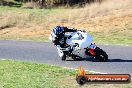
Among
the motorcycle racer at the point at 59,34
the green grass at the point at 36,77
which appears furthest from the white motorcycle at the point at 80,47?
the green grass at the point at 36,77

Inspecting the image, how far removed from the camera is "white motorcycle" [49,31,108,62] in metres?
14.6

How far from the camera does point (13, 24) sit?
1265 inches

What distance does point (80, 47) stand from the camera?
14641 mm

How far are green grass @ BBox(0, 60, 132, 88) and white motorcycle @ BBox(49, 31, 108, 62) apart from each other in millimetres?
1725

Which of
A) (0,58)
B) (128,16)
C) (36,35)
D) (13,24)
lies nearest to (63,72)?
(0,58)

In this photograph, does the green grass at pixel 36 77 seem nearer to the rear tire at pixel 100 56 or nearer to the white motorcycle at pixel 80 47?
the white motorcycle at pixel 80 47

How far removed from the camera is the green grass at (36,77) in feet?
A: 32.9

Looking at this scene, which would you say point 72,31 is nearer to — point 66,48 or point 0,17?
point 66,48

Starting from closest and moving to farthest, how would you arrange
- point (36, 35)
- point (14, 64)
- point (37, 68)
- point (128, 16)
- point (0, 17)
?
point (37, 68) → point (14, 64) → point (36, 35) → point (128, 16) → point (0, 17)

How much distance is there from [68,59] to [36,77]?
14.0ft

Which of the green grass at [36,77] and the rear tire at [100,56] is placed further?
the rear tire at [100,56]

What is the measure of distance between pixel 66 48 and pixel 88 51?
2.67ft

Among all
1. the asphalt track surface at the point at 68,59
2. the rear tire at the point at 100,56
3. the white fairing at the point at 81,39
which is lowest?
the asphalt track surface at the point at 68,59

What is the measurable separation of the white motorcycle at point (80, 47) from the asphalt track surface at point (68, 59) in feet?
0.84
